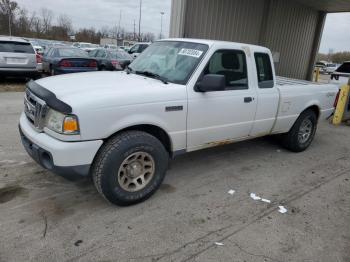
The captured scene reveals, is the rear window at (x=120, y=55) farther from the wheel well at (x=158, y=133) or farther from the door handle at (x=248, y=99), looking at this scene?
the wheel well at (x=158, y=133)

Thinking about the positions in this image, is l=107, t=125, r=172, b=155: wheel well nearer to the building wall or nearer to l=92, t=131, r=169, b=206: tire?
l=92, t=131, r=169, b=206: tire

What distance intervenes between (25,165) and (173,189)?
2148 millimetres

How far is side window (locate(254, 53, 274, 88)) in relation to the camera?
4734 millimetres

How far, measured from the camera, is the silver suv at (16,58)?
422 inches

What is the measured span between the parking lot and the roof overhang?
10.1 meters

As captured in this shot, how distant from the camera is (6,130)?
19.7 ft

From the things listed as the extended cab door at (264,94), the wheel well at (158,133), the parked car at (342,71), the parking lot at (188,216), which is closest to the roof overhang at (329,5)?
the parked car at (342,71)

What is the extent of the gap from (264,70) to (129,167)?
266cm

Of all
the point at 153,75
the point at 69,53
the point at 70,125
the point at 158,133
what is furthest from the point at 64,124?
the point at 69,53

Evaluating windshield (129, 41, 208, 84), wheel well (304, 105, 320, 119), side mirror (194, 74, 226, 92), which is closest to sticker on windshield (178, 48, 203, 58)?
windshield (129, 41, 208, 84)

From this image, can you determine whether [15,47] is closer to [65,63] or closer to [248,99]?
[65,63]

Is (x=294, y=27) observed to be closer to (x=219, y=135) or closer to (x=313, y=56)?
(x=313, y=56)

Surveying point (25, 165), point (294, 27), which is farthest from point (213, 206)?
point (294, 27)

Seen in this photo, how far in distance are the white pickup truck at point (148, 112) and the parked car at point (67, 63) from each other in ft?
24.6
